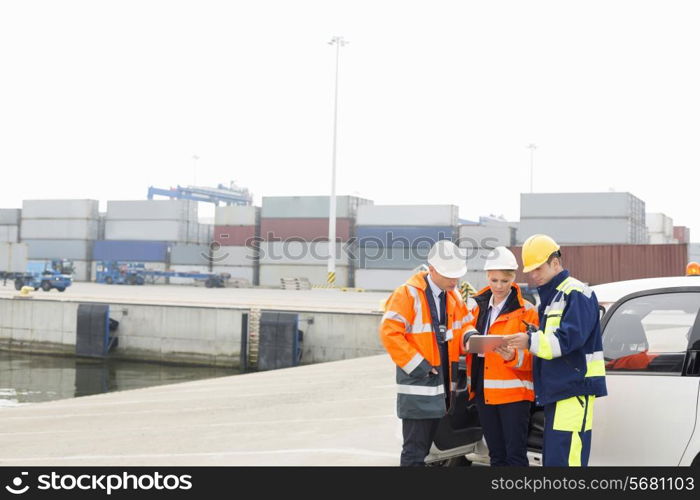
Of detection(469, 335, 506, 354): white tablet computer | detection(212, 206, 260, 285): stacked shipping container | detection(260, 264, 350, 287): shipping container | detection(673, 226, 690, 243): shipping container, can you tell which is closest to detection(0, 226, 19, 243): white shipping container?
detection(212, 206, 260, 285): stacked shipping container

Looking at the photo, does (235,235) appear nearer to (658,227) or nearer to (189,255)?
(189,255)

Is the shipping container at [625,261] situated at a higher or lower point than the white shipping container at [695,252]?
lower

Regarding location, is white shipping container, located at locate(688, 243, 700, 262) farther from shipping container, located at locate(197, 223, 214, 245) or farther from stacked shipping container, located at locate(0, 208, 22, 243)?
stacked shipping container, located at locate(0, 208, 22, 243)

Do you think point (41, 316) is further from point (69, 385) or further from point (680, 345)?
point (680, 345)

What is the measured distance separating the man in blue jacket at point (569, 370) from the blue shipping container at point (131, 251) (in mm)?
53970

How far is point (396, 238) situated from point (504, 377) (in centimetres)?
4470

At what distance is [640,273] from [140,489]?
27.5 m

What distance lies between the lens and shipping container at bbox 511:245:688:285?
27359mm

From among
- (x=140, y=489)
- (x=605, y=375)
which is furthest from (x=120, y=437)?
(x=605, y=375)

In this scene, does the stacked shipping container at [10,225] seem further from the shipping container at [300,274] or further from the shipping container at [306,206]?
the shipping container at [300,274]

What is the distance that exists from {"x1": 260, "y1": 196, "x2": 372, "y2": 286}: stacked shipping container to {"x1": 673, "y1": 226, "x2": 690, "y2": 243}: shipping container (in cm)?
3247

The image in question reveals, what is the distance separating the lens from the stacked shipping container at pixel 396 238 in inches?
1877

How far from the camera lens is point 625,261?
27766 millimetres

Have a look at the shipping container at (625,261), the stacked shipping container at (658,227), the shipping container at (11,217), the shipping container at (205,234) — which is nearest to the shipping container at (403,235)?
the shipping container at (205,234)
